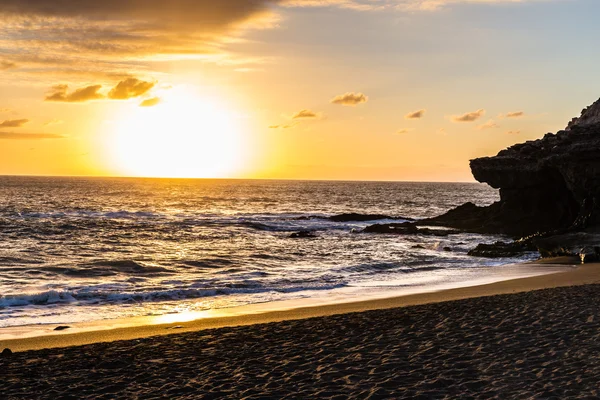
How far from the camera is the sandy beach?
9000mm

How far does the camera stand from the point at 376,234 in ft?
155

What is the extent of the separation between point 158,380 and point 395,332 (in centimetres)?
506

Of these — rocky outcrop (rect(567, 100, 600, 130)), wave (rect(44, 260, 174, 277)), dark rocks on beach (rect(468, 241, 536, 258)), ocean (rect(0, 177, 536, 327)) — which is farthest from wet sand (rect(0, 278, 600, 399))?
rocky outcrop (rect(567, 100, 600, 130))

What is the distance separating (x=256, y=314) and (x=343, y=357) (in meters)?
5.98

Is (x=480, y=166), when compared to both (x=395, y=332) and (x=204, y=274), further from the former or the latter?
(x=395, y=332)

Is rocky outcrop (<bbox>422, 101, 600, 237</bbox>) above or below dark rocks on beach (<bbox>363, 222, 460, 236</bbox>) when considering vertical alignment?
above

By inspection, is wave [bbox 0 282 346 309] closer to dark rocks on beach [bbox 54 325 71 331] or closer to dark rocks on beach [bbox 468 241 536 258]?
dark rocks on beach [bbox 54 325 71 331]

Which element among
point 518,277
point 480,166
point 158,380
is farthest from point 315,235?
point 158,380

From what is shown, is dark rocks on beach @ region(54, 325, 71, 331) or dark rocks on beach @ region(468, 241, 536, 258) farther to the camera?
dark rocks on beach @ region(468, 241, 536, 258)

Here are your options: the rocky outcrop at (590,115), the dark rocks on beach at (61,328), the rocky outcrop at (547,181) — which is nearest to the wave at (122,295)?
the dark rocks on beach at (61,328)

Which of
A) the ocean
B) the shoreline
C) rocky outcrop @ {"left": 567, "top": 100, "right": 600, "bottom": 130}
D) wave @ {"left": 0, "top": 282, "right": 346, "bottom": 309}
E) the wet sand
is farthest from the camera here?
rocky outcrop @ {"left": 567, "top": 100, "right": 600, "bottom": 130}

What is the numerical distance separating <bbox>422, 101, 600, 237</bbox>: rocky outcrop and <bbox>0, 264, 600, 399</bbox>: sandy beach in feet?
73.3

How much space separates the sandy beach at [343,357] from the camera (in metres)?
9.00

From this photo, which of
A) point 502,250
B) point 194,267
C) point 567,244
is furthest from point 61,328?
point 502,250
